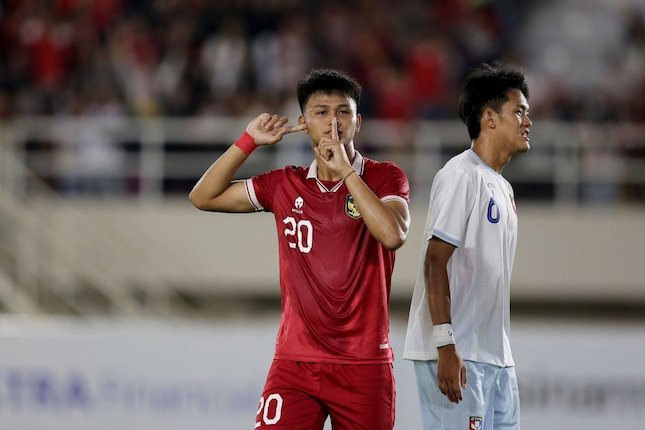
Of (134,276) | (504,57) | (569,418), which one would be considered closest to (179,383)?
(569,418)

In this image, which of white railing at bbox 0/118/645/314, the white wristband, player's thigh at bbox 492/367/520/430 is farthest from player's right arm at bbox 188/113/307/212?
white railing at bbox 0/118/645/314

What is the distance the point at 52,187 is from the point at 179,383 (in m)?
4.38

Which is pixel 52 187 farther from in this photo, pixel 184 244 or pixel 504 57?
pixel 504 57

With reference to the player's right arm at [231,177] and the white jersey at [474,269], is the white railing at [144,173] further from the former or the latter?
the white jersey at [474,269]

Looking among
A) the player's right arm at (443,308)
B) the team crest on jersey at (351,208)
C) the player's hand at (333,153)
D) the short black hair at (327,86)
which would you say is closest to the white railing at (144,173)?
the short black hair at (327,86)

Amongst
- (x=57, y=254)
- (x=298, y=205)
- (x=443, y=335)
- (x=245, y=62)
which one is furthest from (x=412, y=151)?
(x=443, y=335)

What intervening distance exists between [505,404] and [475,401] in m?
0.21

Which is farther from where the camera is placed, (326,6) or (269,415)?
(326,6)

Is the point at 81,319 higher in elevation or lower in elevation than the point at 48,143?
lower

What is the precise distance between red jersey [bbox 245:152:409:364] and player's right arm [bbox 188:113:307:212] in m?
0.28

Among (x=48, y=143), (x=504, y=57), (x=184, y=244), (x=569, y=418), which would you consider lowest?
(x=569, y=418)

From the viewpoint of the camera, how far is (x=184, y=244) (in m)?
12.8

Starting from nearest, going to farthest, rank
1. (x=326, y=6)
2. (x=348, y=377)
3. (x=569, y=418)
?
(x=348, y=377)
(x=569, y=418)
(x=326, y=6)

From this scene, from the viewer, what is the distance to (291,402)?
5.25 m
